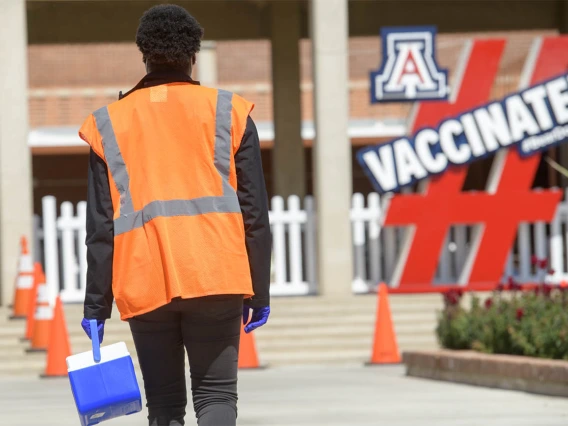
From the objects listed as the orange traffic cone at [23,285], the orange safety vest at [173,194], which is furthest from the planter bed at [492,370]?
the orange safety vest at [173,194]

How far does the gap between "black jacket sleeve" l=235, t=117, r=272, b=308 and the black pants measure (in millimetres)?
113

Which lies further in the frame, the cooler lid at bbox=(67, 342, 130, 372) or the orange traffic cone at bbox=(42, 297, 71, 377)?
the orange traffic cone at bbox=(42, 297, 71, 377)

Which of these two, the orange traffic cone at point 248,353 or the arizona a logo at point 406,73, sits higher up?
the arizona a logo at point 406,73

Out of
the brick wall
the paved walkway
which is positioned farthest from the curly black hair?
the brick wall

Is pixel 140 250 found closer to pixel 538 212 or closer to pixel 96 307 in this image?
pixel 96 307

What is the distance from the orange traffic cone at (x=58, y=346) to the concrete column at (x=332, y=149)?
389cm

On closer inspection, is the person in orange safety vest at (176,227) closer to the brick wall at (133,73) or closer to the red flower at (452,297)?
the red flower at (452,297)

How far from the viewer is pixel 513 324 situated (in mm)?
10000

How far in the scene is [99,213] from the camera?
14.8ft

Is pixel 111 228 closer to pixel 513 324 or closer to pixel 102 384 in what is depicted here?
pixel 102 384

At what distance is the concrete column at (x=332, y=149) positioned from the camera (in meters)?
14.7

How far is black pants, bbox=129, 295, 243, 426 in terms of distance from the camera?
443cm

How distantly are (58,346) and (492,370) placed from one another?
4.06 meters

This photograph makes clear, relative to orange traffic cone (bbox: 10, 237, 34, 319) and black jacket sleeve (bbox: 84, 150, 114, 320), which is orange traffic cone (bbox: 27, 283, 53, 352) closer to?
orange traffic cone (bbox: 10, 237, 34, 319)
